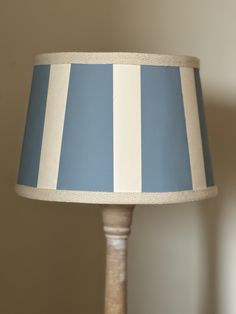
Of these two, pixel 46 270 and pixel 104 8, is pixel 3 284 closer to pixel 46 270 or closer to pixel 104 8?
pixel 46 270

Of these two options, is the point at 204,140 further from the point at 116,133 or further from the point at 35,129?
the point at 35,129

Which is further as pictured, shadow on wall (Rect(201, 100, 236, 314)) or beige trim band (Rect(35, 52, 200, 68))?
shadow on wall (Rect(201, 100, 236, 314))

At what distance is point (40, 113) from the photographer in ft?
3.47

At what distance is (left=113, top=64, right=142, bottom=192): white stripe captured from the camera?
99 cm

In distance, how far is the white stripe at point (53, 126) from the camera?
102 cm

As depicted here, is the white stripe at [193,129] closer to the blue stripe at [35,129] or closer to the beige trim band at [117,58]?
the beige trim band at [117,58]

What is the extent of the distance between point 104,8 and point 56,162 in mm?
646

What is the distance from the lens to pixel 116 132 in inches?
39.1

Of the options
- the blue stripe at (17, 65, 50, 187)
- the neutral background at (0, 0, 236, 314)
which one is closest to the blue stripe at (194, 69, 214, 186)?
the blue stripe at (17, 65, 50, 187)

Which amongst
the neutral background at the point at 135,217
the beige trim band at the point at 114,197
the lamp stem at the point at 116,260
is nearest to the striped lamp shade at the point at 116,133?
the beige trim band at the point at 114,197

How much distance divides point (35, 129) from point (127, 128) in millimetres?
165

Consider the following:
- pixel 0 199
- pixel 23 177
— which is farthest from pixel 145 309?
pixel 23 177

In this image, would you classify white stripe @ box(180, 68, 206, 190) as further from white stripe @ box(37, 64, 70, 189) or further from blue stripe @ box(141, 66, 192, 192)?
white stripe @ box(37, 64, 70, 189)

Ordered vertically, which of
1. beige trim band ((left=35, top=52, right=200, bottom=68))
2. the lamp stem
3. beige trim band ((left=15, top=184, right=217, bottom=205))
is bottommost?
the lamp stem
